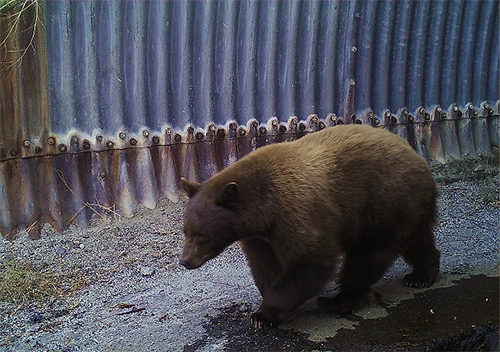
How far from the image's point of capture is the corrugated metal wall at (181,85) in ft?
16.6

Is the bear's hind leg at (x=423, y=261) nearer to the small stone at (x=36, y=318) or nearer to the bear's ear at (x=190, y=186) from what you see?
the bear's ear at (x=190, y=186)

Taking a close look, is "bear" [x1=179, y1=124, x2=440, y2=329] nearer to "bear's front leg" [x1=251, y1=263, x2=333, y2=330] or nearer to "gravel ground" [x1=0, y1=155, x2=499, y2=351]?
"bear's front leg" [x1=251, y1=263, x2=333, y2=330]

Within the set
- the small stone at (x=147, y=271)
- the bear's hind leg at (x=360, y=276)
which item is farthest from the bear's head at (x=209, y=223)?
the small stone at (x=147, y=271)

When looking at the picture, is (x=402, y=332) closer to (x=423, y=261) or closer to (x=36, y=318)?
(x=423, y=261)

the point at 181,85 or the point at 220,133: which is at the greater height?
the point at 181,85

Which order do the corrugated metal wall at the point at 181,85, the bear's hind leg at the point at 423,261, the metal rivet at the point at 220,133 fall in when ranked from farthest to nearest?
the metal rivet at the point at 220,133 → the corrugated metal wall at the point at 181,85 → the bear's hind leg at the point at 423,261

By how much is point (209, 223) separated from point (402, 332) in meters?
1.29

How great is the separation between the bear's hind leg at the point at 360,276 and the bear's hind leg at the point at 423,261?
330 mm

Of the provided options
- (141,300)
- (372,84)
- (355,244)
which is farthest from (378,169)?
(372,84)

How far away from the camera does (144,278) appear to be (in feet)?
15.3

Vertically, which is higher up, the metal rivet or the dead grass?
the metal rivet

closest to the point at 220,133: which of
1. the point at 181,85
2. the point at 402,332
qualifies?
the point at 181,85

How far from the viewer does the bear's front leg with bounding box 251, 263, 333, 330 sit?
354 cm

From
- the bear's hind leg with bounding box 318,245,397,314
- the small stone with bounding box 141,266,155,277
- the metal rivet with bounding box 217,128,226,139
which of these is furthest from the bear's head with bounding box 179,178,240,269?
the metal rivet with bounding box 217,128,226,139
